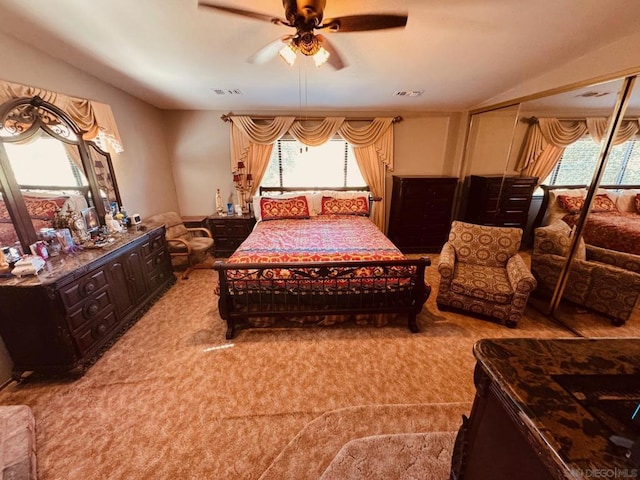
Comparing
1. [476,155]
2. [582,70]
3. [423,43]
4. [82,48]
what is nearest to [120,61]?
[82,48]

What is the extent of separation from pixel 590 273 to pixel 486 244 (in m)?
0.85

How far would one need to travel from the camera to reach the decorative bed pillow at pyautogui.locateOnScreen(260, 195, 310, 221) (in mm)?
3756

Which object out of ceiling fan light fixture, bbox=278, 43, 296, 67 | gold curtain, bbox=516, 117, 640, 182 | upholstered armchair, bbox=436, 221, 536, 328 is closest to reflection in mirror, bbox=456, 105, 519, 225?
gold curtain, bbox=516, 117, 640, 182

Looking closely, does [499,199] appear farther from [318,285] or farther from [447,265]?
[318,285]

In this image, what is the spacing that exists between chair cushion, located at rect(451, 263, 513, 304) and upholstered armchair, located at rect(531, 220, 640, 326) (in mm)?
441

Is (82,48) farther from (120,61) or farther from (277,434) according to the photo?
(277,434)

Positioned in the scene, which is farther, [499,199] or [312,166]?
[312,166]

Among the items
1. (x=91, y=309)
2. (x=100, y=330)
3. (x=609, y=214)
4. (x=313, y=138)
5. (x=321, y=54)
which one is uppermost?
(x=321, y=54)

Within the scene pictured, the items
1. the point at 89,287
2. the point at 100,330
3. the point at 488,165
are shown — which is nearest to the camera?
the point at 89,287

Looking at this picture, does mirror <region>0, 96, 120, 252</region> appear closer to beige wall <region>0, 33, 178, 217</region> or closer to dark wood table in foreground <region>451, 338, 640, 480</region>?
beige wall <region>0, 33, 178, 217</region>

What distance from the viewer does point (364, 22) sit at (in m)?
1.34

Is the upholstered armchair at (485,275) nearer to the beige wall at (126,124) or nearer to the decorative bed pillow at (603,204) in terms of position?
the decorative bed pillow at (603,204)

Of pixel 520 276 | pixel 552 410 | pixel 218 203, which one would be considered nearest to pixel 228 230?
pixel 218 203

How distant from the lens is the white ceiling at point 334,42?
1445mm
